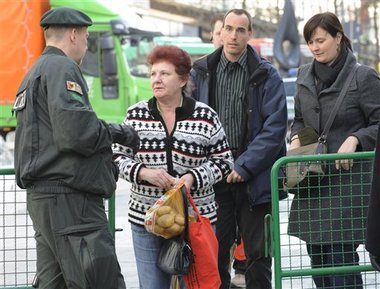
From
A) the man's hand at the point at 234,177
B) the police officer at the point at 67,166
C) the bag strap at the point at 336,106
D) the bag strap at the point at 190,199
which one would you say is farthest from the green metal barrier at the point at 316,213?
the police officer at the point at 67,166

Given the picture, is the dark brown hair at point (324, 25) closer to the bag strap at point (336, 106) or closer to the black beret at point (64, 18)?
the bag strap at point (336, 106)

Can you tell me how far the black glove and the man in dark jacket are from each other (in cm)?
129

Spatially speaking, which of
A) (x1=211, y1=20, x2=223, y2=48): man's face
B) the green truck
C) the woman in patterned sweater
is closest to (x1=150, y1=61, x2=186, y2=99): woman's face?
the woman in patterned sweater

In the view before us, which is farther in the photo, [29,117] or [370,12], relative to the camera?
[370,12]

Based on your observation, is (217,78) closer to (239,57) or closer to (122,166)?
(239,57)

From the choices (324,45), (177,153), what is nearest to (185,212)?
(177,153)

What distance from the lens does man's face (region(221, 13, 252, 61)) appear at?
21.4 ft

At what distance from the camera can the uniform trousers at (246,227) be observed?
639 centimetres

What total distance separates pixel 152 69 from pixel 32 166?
1.13 meters

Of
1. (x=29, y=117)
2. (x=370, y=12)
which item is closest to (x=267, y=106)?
(x=29, y=117)

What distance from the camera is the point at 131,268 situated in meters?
8.69

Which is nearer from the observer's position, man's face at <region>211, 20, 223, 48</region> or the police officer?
the police officer

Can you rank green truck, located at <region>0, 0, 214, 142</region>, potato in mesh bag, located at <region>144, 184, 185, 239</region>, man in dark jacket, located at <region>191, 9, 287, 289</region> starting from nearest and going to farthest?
potato in mesh bag, located at <region>144, 184, 185, 239</region>, man in dark jacket, located at <region>191, 9, 287, 289</region>, green truck, located at <region>0, 0, 214, 142</region>

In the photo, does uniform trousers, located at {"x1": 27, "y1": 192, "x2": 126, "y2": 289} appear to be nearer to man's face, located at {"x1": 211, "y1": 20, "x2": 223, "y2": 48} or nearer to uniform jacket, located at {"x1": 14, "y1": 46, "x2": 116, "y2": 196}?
uniform jacket, located at {"x1": 14, "y1": 46, "x2": 116, "y2": 196}
